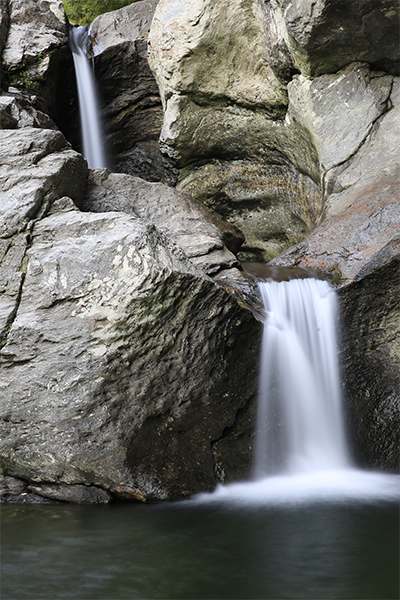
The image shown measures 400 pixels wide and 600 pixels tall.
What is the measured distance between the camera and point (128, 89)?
10.6 meters

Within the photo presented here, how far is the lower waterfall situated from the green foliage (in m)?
11.4

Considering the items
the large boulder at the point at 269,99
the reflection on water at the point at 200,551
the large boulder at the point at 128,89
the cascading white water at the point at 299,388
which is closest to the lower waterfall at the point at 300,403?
the cascading white water at the point at 299,388

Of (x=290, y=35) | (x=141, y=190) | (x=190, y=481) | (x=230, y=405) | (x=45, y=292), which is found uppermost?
(x=290, y=35)

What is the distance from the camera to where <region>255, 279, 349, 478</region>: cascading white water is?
459 centimetres

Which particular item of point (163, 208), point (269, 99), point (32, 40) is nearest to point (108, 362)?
point (163, 208)

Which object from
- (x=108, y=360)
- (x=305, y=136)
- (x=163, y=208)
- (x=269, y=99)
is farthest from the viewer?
(x=269, y=99)

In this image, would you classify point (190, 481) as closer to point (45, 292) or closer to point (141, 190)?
point (45, 292)

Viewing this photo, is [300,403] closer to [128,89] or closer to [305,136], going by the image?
[305,136]

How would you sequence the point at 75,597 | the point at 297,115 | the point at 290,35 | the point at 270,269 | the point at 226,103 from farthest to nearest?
the point at 226,103 < the point at 297,115 < the point at 290,35 < the point at 270,269 < the point at 75,597

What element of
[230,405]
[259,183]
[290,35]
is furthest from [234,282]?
[259,183]

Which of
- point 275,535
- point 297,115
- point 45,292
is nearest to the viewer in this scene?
point 275,535

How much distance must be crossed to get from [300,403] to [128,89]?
28.2 ft

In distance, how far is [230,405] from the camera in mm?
4441

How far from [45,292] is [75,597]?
2290mm
